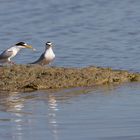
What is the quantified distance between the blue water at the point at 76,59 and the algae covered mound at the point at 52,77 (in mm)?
386

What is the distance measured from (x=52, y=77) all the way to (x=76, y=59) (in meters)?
4.47

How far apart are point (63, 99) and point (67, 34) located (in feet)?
33.2

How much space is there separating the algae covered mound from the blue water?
39 cm

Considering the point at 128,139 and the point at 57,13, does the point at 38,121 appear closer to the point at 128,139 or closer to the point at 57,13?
the point at 128,139

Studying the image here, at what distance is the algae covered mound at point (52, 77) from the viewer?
45.4 ft

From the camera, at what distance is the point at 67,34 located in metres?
22.7

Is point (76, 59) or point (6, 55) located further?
point (76, 59)

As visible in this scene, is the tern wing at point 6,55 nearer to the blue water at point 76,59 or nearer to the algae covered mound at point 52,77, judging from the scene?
the algae covered mound at point 52,77

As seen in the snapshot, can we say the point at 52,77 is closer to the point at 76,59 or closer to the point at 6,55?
the point at 6,55

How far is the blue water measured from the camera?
1009 cm

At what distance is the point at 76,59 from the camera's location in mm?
18531

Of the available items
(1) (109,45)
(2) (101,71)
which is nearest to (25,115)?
(2) (101,71)

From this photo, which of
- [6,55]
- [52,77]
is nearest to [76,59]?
[6,55]

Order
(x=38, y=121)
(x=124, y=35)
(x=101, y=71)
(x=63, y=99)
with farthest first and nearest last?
(x=124, y=35), (x=101, y=71), (x=63, y=99), (x=38, y=121)
